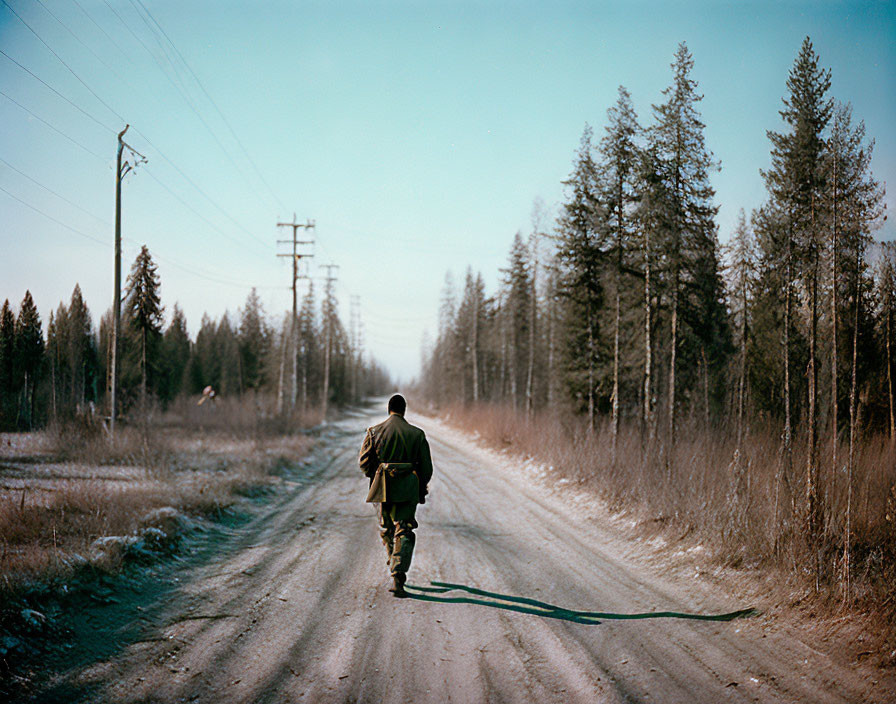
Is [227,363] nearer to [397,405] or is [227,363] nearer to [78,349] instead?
[78,349]


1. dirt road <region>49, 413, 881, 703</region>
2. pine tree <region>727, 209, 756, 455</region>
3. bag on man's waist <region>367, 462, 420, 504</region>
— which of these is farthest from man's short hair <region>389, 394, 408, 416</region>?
pine tree <region>727, 209, 756, 455</region>

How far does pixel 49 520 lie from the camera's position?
6.95 m

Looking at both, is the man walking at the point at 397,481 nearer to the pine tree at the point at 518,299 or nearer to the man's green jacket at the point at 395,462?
the man's green jacket at the point at 395,462

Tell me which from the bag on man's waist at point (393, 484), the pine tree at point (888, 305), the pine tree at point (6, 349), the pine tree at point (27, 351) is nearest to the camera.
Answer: the bag on man's waist at point (393, 484)

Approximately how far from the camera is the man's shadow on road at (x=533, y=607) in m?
5.16

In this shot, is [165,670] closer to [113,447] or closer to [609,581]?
[609,581]

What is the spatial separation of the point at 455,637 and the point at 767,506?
4.35m

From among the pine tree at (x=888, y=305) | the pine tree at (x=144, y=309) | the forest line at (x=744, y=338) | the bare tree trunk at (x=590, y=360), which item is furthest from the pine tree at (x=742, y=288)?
the pine tree at (x=144, y=309)

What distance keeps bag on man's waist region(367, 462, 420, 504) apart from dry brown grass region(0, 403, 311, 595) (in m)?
3.15

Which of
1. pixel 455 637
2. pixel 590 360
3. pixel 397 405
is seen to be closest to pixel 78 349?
pixel 397 405

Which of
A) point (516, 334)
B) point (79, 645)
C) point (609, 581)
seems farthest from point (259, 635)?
point (516, 334)

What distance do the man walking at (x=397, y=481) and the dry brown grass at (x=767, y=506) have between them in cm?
394

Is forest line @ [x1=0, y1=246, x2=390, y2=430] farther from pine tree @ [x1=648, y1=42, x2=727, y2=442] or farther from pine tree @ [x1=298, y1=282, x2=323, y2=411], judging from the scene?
pine tree @ [x1=648, y1=42, x2=727, y2=442]

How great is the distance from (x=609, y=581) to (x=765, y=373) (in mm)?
22504
